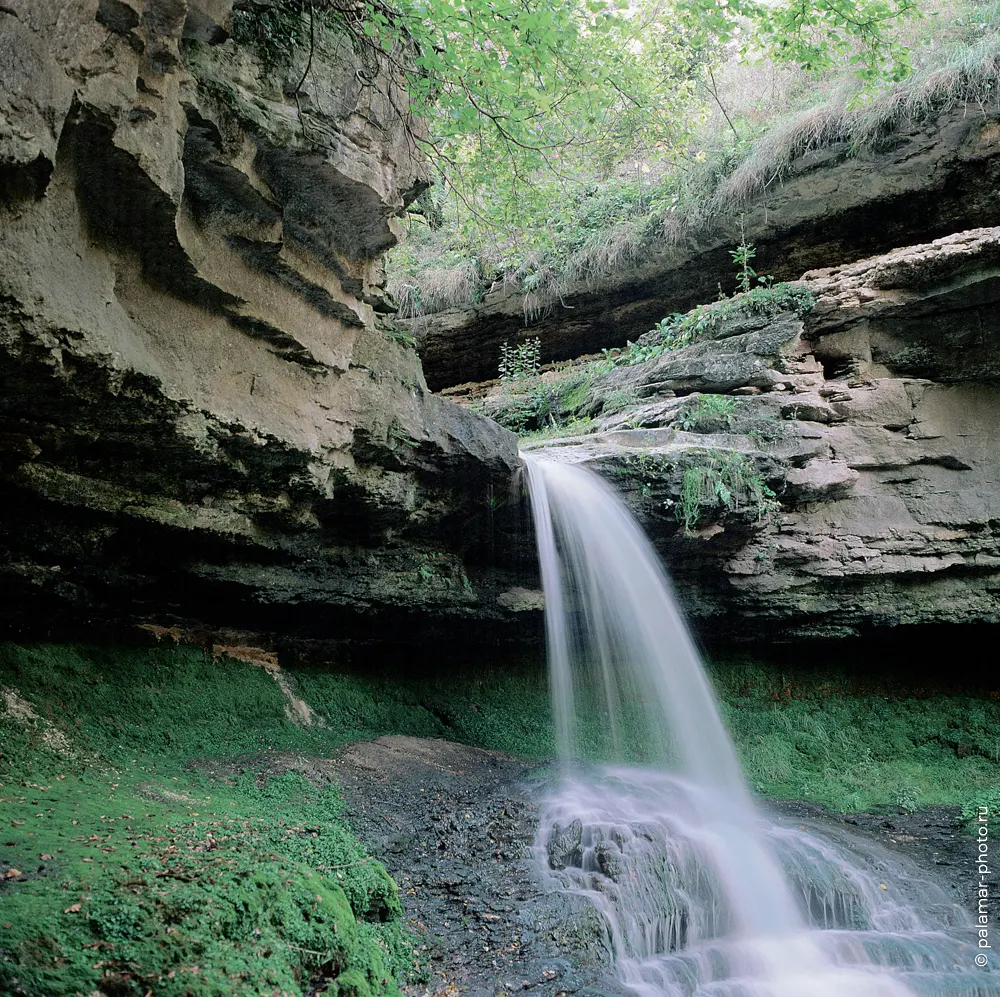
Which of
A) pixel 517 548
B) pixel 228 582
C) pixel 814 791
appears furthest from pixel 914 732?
pixel 228 582

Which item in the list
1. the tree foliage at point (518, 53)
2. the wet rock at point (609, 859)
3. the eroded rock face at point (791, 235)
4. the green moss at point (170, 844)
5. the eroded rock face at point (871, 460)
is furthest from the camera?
the eroded rock face at point (791, 235)

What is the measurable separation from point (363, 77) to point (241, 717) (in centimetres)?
603

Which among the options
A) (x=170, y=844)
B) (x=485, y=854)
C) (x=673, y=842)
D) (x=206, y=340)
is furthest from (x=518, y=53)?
(x=673, y=842)

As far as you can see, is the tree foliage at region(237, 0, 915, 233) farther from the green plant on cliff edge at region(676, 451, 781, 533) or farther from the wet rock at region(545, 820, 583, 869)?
the wet rock at region(545, 820, 583, 869)

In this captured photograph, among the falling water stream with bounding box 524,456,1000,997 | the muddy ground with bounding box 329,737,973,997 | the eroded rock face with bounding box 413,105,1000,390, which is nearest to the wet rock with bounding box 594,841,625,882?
the falling water stream with bounding box 524,456,1000,997

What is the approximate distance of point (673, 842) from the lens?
585 cm

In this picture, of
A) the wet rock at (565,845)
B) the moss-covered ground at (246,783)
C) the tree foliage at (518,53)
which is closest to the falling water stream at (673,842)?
the wet rock at (565,845)

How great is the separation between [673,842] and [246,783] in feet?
11.7

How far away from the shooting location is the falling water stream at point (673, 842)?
5.04 metres

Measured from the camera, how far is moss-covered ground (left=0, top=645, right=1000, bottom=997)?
304cm

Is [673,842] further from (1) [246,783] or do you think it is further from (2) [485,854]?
(1) [246,783]

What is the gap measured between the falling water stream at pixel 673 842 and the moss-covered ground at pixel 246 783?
883mm

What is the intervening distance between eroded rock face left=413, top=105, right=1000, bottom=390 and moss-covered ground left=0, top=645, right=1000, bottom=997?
641 cm

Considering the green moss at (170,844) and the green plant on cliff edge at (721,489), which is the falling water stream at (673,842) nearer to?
the green plant on cliff edge at (721,489)
